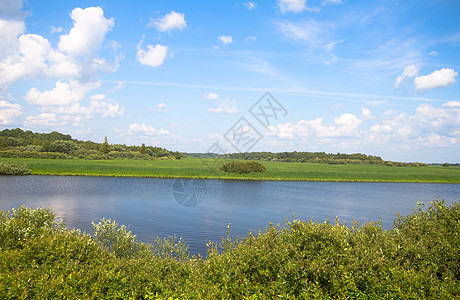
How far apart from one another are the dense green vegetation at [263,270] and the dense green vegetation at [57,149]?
89621mm

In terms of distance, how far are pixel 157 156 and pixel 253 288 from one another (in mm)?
123622

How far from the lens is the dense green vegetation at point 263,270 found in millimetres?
6148

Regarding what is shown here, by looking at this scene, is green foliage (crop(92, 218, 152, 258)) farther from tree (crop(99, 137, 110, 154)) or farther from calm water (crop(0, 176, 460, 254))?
tree (crop(99, 137, 110, 154))

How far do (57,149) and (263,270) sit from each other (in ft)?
332

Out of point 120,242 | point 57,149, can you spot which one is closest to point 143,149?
point 57,149

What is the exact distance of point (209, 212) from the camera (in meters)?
28.6

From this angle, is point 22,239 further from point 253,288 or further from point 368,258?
point 368,258

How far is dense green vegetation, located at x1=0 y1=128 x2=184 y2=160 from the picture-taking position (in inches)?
3396

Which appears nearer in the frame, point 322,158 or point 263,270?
point 263,270

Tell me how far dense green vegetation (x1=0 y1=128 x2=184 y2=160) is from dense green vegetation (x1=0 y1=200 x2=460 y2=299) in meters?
89.6

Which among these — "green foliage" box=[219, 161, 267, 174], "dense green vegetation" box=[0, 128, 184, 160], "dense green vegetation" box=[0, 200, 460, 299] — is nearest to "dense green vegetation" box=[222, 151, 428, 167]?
"dense green vegetation" box=[0, 128, 184, 160]

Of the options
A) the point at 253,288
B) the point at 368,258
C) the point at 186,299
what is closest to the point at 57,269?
the point at 186,299

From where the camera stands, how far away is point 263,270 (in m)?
7.26

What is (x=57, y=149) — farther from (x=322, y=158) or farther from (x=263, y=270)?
(x=322, y=158)
